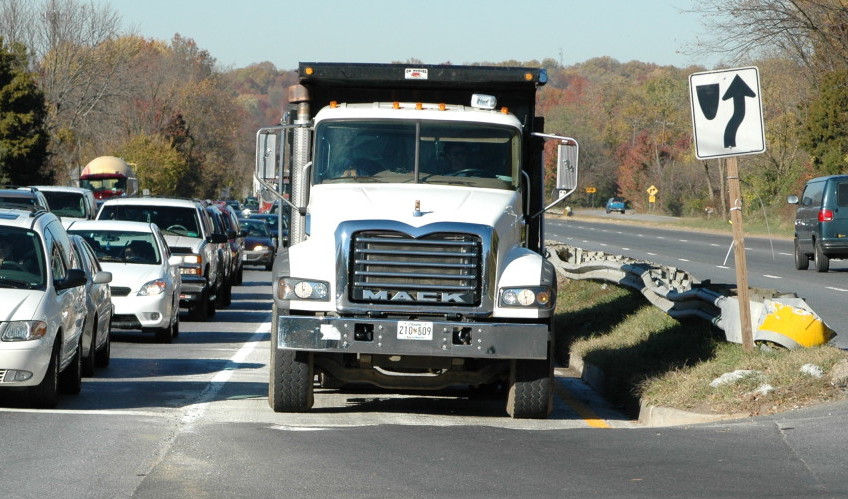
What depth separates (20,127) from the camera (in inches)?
2414

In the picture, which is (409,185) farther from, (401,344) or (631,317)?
(631,317)

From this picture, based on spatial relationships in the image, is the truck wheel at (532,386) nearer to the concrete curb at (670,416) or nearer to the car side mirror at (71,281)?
the concrete curb at (670,416)

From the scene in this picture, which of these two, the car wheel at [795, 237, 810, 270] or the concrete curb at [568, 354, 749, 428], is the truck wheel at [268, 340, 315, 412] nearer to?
the concrete curb at [568, 354, 749, 428]

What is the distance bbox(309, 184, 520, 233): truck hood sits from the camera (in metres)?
11.0

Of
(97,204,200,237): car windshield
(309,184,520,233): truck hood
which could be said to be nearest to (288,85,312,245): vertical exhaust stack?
(309,184,520,233): truck hood

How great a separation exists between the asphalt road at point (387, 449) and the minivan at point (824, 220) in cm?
1880

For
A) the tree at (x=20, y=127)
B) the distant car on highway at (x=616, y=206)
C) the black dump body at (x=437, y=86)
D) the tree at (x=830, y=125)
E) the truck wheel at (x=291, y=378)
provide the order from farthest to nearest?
1. the distant car on highway at (x=616, y=206)
2. the tree at (x=20, y=127)
3. the tree at (x=830, y=125)
4. the black dump body at (x=437, y=86)
5. the truck wheel at (x=291, y=378)

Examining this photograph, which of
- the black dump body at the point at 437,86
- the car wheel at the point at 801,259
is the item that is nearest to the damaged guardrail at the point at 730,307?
the black dump body at the point at 437,86

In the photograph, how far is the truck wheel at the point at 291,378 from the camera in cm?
1100

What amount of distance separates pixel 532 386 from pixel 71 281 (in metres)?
3.97

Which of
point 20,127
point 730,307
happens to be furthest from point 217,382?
point 20,127

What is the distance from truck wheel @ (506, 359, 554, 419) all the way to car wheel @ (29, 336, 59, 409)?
368cm

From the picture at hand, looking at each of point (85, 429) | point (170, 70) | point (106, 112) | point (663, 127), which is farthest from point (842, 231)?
point (170, 70)

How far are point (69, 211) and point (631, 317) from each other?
17.0 metres
